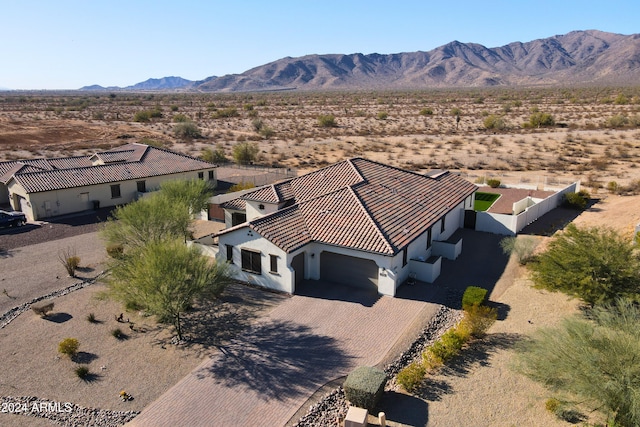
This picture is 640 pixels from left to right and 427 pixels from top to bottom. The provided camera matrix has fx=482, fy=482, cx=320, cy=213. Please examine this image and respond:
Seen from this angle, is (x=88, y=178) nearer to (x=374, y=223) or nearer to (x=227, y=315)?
(x=227, y=315)

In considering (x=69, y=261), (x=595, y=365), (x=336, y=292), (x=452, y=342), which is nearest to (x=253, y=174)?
(x=69, y=261)

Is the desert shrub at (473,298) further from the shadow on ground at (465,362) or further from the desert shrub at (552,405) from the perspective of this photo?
the desert shrub at (552,405)

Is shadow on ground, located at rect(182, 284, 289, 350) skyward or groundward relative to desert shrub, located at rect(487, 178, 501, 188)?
groundward

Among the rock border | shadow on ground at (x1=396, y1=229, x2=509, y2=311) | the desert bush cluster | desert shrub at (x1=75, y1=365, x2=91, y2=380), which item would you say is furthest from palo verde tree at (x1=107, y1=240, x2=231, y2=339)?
shadow on ground at (x1=396, y1=229, x2=509, y2=311)

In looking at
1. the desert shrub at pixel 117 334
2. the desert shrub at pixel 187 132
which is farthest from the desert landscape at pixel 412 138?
the desert shrub at pixel 117 334

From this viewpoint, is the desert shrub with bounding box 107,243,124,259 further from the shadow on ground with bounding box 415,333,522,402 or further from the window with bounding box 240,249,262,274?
the shadow on ground with bounding box 415,333,522,402

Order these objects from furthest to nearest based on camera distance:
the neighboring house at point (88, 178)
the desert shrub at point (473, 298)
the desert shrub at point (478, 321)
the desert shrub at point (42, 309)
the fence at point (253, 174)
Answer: the fence at point (253, 174)
the neighboring house at point (88, 178)
the desert shrub at point (473, 298)
the desert shrub at point (42, 309)
the desert shrub at point (478, 321)

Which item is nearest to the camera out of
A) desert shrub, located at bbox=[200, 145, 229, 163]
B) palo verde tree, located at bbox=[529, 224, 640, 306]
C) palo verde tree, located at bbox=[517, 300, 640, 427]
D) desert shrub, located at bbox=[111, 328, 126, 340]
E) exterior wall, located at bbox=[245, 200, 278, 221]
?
palo verde tree, located at bbox=[517, 300, 640, 427]

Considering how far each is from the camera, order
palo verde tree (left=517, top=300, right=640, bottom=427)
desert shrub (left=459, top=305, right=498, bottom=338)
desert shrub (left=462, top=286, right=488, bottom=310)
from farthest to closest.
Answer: desert shrub (left=462, top=286, right=488, bottom=310) → desert shrub (left=459, top=305, right=498, bottom=338) → palo verde tree (left=517, top=300, right=640, bottom=427)
